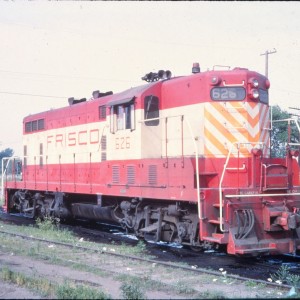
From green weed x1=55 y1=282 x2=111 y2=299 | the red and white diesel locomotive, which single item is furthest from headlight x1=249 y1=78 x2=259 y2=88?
green weed x1=55 y1=282 x2=111 y2=299

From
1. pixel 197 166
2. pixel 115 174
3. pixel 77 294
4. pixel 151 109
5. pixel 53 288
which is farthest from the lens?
pixel 115 174

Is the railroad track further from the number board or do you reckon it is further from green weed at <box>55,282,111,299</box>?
the number board

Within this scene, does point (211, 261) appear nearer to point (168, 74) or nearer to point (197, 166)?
point (197, 166)

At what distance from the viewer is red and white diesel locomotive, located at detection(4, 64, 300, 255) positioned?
30.3ft

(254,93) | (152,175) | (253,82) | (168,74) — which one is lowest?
(152,175)

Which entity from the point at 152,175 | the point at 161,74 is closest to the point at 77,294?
the point at 152,175

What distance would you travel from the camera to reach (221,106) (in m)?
10.3

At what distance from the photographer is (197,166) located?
9.30 metres

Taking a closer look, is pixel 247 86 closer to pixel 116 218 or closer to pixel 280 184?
pixel 280 184

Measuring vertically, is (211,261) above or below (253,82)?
below

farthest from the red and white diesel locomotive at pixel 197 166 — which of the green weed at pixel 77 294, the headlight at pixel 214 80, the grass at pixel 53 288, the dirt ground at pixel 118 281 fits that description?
the green weed at pixel 77 294

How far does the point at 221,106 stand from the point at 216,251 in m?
3.50

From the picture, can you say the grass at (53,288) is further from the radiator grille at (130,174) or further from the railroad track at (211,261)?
the radiator grille at (130,174)

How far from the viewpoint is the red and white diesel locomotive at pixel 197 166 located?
30.3 feet
